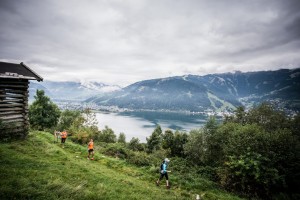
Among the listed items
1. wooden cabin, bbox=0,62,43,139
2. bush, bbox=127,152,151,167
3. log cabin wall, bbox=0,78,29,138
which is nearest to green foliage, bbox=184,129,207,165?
bush, bbox=127,152,151,167

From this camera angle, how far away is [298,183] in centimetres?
2081

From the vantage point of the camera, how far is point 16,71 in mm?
19938

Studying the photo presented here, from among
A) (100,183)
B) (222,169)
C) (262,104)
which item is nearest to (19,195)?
(100,183)

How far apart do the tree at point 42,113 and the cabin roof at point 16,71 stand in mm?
35744

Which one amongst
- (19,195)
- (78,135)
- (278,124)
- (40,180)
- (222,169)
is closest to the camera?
(19,195)

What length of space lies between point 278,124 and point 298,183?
20121 mm

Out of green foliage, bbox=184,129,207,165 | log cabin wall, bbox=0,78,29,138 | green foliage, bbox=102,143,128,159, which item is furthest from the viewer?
green foliage, bbox=184,129,207,165

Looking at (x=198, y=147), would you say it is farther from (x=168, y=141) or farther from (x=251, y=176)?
(x=168, y=141)

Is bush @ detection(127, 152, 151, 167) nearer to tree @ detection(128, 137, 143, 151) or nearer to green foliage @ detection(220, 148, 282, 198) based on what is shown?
green foliage @ detection(220, 148, 282, 198)

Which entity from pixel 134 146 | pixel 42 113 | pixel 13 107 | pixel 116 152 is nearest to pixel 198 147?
pixel 134 146

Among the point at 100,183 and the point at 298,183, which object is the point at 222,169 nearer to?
the point at 298,183

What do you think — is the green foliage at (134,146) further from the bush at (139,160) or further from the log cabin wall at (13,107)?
the log cabin wall at (13,107)

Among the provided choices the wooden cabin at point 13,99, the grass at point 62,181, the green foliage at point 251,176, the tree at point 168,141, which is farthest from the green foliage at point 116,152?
the tree at point 168,141

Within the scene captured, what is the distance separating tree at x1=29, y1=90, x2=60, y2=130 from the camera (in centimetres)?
5275
